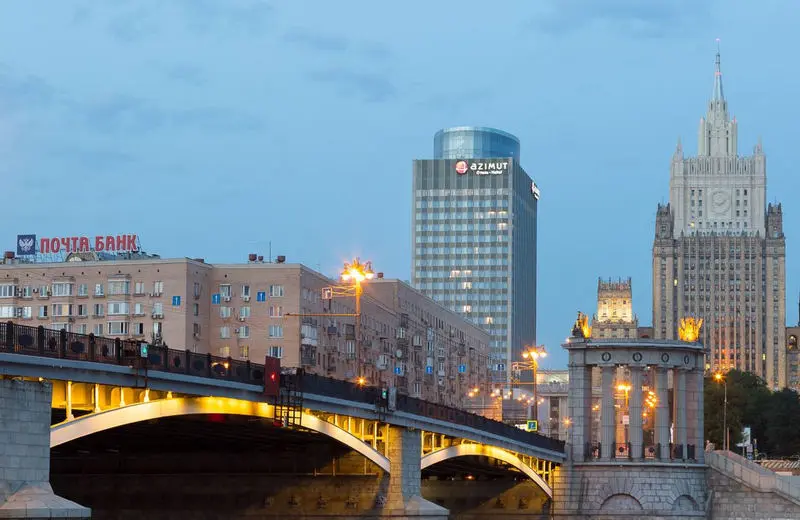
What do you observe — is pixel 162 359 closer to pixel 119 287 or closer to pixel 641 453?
pixel 641 453

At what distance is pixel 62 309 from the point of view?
146 metres

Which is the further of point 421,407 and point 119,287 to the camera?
point 119,287

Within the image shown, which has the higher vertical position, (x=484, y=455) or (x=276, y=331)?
(x=276, y=331)

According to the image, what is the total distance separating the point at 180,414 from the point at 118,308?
8585 centimetres

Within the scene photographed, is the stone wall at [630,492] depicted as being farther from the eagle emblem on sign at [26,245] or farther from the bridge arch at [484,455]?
the eagle emblem on sign at [26,245]

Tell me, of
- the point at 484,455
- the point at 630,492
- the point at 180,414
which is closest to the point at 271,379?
the point at 180,414

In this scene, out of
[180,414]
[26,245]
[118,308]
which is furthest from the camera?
[26,245]

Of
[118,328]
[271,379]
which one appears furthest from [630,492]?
[271,379]

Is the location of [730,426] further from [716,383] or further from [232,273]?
[232,273]

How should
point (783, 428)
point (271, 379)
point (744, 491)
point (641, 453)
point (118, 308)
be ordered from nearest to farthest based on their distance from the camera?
point (271, 379) < point (641, 453) < point (744, 491) < point (118, 308) < point (783, 428)

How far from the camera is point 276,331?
144000mm

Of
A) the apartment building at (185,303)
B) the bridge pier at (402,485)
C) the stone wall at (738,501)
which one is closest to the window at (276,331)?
A: the apartment building at (185,303)

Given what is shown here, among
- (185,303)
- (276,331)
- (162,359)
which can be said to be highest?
(185,303)

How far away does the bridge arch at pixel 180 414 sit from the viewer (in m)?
51.9
